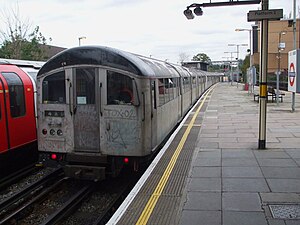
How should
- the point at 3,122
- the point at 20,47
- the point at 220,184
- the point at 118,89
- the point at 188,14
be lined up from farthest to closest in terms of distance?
the point at 20,47 < the point at 188,14 < the point at 3,122 < the point at 118,89 < the point at 220,184

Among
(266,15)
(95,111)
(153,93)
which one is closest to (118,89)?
(95,111)

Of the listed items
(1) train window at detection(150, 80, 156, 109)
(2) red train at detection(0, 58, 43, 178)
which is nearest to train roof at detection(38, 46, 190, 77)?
(1) train window at detection(150, 80, 156, 109)

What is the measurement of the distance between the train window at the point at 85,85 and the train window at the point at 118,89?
0.32m

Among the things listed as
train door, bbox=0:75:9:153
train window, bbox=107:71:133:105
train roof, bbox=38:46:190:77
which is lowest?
train door, bbox=0:75:9:153

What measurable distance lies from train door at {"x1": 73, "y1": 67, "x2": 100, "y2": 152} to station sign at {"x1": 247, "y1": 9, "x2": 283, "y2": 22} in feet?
13.3

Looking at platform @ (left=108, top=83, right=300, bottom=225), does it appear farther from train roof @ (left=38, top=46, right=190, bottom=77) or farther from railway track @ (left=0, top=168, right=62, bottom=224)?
railway track @ (left=0, top=168, right=62, bottom=224)

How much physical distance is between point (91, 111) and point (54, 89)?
3.13 ft

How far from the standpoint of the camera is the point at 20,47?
102 ft

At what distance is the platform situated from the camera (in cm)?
488

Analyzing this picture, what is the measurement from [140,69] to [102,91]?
0.83 metres

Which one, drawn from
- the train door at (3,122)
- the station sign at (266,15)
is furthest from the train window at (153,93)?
the train door at (3,122)

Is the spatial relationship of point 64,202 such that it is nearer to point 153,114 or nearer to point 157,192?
point 157,192

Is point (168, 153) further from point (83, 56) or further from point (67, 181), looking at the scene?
point (83, 56)

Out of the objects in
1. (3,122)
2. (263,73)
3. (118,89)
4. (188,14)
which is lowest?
(3,122)
